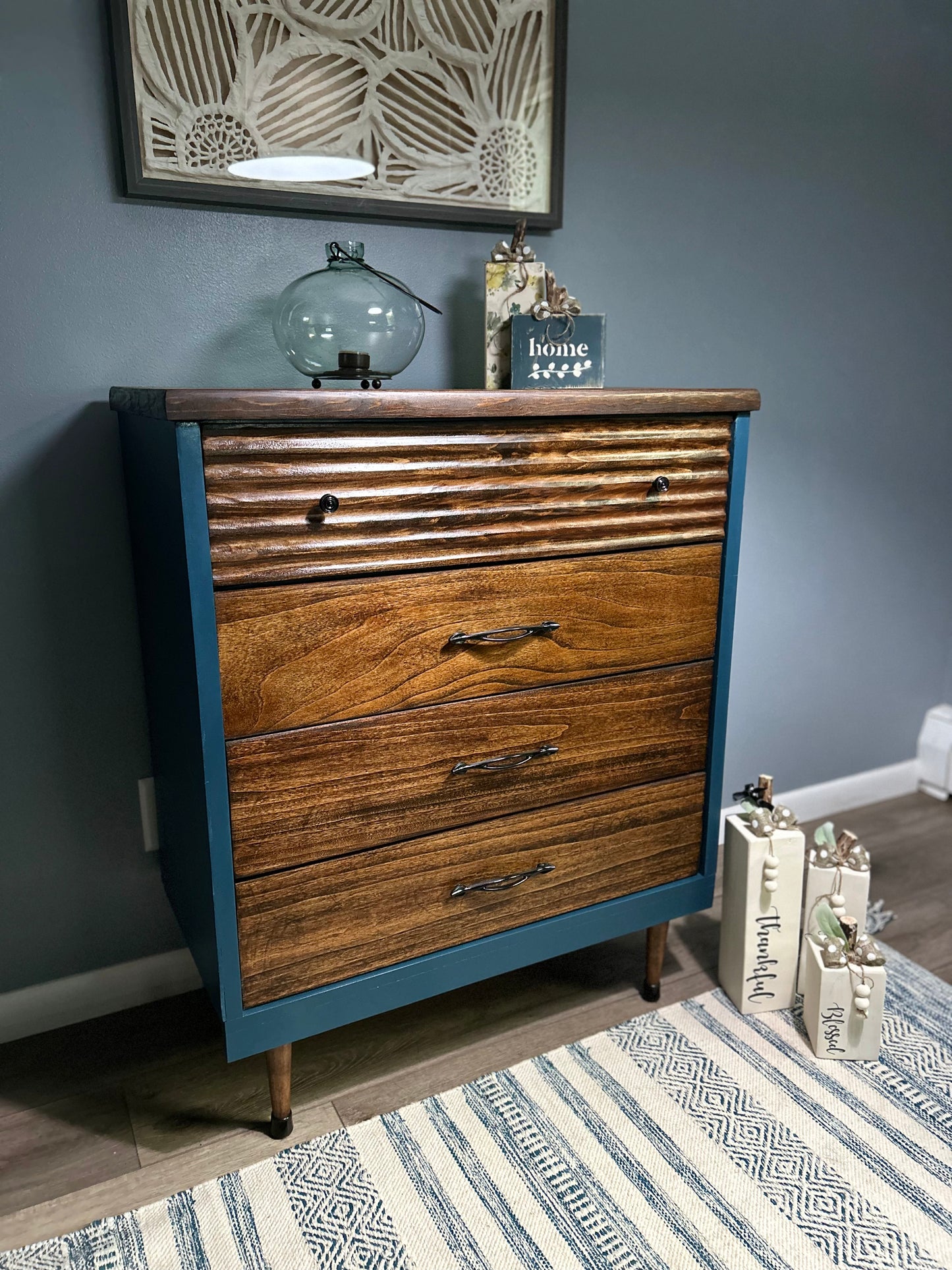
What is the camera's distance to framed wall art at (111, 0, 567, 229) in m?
1.31

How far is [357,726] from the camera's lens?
117 cm

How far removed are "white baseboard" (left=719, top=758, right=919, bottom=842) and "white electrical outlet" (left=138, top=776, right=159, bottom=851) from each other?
1277 millimetres

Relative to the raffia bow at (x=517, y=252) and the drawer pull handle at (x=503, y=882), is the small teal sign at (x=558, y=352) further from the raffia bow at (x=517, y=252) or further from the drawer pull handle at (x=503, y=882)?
the drawer pull handle at (x=503, y=882)

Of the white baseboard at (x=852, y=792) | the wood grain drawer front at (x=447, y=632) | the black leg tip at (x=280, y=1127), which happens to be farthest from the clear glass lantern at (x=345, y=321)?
the white baseboard at (x=852, y=792)

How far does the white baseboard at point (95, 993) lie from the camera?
1.50 m

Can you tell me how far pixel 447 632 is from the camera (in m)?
1.20

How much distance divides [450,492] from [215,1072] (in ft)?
3.17

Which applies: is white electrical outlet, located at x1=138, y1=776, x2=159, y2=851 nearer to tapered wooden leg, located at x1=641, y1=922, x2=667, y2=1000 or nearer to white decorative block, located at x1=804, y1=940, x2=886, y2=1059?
tapered wooden leg, located at x1=641, y1=922, x2=667, y2=1000

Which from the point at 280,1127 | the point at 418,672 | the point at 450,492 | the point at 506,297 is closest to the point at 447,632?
the point at 418,672

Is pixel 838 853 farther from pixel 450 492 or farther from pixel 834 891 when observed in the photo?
pixel 450 492

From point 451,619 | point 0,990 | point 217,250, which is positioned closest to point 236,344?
point 217,250

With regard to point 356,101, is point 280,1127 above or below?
below

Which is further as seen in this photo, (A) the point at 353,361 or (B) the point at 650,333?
(B) the point at 650,333

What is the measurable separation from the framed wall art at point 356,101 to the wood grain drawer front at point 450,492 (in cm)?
54
